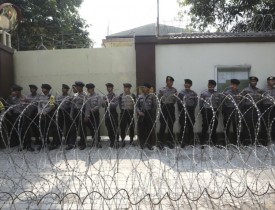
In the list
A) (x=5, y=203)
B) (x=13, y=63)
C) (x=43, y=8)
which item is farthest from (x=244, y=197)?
(x=43, y=8)

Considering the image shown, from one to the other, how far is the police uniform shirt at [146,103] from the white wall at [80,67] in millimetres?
1158

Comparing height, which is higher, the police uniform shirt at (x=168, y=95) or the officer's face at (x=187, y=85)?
the officer's face at (x=187, y=85)

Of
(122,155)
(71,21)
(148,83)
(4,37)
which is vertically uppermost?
(71,21)

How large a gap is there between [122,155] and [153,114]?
1297 mm

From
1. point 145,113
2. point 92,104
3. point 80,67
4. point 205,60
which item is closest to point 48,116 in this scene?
point 92,104

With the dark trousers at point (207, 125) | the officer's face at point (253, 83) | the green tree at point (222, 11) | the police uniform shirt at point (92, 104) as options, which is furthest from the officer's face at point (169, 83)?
the green tree at point (222, 11)

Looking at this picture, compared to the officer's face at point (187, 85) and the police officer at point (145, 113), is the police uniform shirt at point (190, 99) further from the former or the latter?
the police officer at point (145, 113)

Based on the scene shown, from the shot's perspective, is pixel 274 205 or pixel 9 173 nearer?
pixel 274 205

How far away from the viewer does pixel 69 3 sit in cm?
1805

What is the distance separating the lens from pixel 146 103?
8195 millimetres

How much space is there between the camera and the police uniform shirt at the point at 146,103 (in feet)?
26.7

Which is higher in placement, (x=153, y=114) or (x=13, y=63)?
(x=13, y=63)

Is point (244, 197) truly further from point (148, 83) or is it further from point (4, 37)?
point (4, 37)

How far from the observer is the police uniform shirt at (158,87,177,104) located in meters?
8.39
